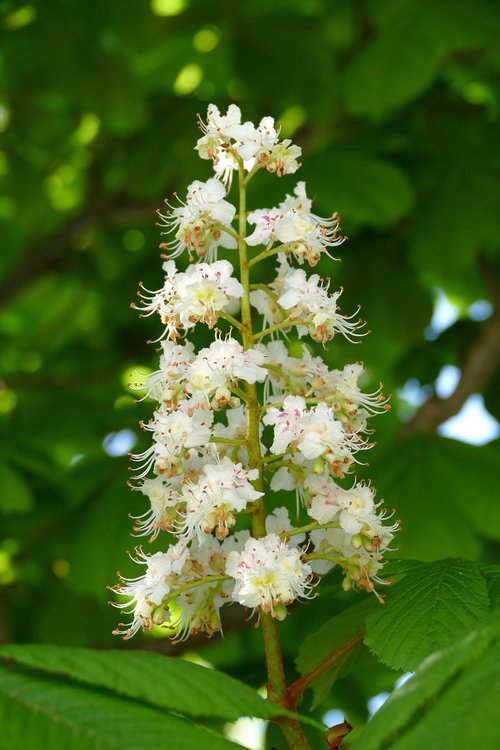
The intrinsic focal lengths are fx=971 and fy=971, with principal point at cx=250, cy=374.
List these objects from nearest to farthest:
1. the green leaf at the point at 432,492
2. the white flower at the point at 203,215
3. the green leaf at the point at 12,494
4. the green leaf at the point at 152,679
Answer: the green leaf at the point at 152,679 → the white flower at the point at 203,215 → the green leaf at the point at 432,492 → the green leaf at the point at 12,494

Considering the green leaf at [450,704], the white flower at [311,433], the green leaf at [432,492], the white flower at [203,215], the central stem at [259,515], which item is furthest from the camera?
the green leaf at [432,492]

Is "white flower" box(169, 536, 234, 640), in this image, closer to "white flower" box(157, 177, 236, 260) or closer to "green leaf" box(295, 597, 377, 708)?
"green leaf" box(295, 597, 377, 708)

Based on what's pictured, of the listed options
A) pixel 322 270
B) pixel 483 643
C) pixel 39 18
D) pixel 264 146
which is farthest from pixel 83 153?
pixel 483 643

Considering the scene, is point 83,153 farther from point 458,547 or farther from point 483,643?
point 483,643

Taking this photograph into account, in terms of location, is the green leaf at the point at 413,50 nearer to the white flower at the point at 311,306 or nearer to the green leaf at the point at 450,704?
the white flower at the point at 311,306

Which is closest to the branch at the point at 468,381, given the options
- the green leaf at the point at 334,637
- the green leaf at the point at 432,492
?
the green leaf at the point at 432,492
